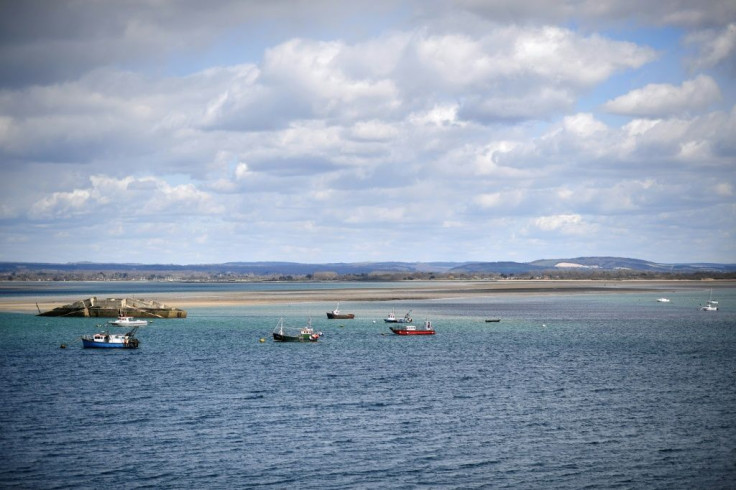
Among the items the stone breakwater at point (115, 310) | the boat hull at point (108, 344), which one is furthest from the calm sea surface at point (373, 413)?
the stone breakwater at point (115, 310)

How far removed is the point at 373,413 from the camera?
55469mm

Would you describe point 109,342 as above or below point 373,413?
above

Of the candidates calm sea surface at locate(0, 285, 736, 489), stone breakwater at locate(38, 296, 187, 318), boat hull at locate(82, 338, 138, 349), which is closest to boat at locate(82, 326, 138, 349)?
boat hull at locate(82, 338, 138, 349)

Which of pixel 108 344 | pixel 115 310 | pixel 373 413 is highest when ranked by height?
pixel 115 310

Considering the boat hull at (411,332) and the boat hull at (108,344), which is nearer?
the boat hull at (108,344)

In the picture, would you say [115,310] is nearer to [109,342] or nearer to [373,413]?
[109,342]

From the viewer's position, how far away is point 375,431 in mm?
50125

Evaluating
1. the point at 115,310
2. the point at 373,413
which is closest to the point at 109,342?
the point at 115,310

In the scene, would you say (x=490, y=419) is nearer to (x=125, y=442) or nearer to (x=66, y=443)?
(x=125, y=442)

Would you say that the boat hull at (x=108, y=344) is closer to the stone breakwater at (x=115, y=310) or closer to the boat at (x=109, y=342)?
the boat at (x=109, y=342)

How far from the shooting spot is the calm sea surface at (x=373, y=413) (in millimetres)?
41562

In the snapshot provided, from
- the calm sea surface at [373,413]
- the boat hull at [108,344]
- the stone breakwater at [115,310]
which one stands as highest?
the stone breakwater at [115,310]

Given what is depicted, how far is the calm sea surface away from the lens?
41.6 meters

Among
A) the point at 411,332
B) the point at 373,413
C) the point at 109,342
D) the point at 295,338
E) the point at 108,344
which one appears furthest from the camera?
the point at 411,332
